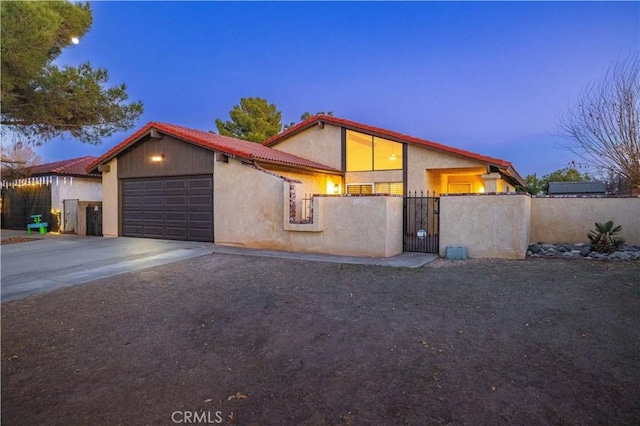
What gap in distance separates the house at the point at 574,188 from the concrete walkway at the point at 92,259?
95.1 ft

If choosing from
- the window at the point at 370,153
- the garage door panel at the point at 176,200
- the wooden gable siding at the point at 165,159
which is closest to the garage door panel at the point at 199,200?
the garage door panel at the point at 176,200

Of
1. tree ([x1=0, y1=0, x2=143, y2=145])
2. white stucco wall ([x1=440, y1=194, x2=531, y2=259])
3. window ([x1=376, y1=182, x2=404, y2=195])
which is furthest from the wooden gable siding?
white stucco wall ([x1=440, y1=194, x2=531, y2=259])

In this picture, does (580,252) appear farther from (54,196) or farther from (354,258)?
(54,196)

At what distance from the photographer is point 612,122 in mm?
11734

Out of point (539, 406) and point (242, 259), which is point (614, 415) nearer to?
point (539, 406)

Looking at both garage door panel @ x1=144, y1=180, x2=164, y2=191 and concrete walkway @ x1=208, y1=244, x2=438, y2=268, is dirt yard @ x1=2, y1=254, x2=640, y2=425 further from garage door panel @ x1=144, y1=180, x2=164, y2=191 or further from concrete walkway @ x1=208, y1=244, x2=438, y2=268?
garage door panel @ x1=144, y1=180, x2=164, y2=191

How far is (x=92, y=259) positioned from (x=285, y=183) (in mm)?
5688

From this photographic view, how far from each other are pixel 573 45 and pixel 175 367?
20325 millimetres

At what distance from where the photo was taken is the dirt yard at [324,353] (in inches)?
112

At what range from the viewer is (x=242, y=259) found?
9.63 metres

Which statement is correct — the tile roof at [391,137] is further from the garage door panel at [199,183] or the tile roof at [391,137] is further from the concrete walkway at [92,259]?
the garage door panel at [199,183]

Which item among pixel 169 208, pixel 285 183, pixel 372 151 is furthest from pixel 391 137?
pixel 169 208

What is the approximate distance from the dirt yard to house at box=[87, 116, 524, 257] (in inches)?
149

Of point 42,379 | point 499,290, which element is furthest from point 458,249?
point 42,379
